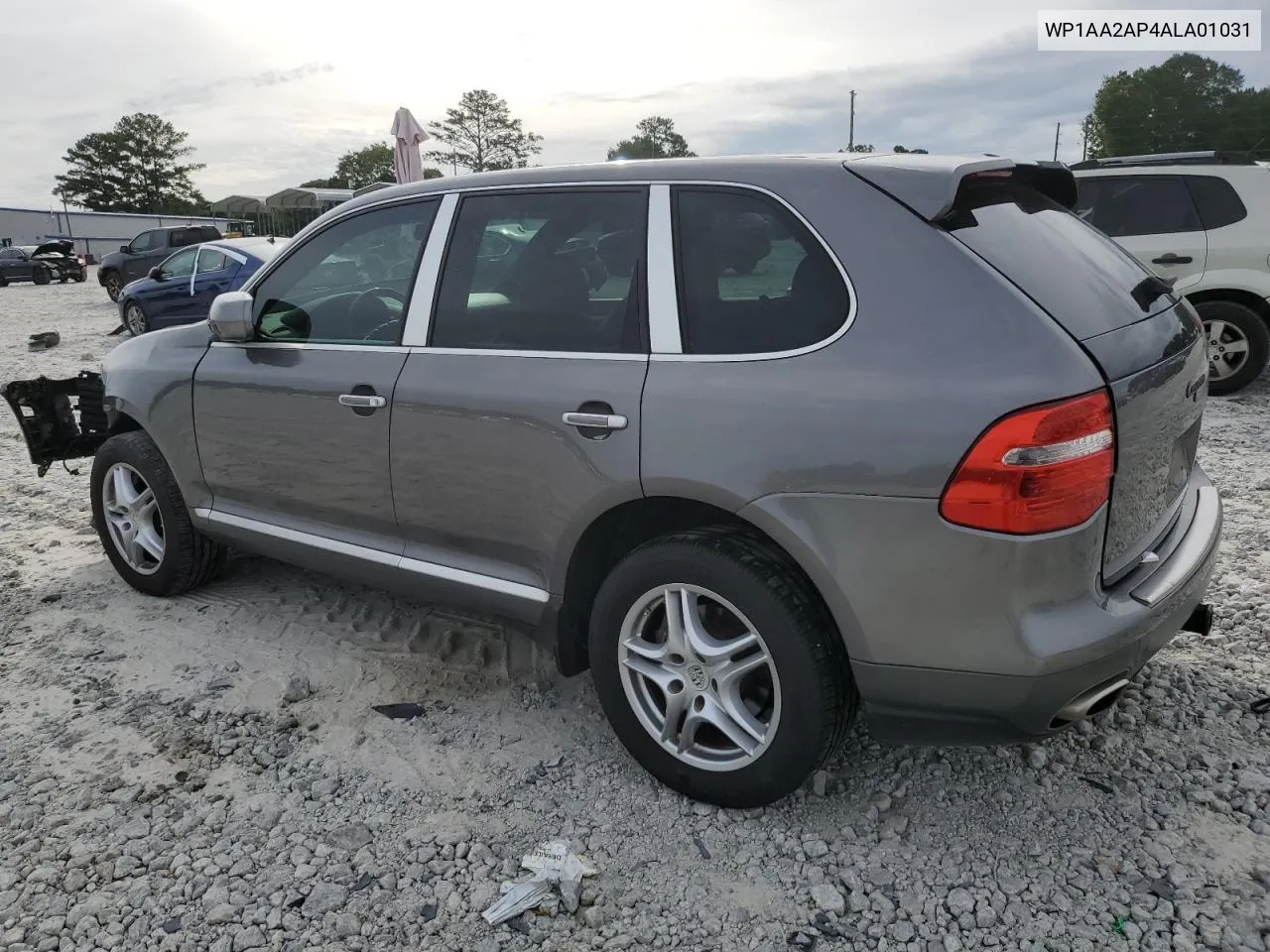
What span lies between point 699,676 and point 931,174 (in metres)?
1.45

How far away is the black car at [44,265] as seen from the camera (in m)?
31.4

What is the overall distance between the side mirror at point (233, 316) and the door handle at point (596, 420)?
5.27 feet

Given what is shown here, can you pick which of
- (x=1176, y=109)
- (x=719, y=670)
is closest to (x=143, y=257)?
(x=719, y=670)

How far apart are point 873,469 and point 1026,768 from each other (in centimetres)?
129

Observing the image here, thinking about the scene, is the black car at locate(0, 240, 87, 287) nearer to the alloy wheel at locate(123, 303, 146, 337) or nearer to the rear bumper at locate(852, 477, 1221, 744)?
the alloy wheel at locate(123, 303, 146, 337)

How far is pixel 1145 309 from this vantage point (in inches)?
102

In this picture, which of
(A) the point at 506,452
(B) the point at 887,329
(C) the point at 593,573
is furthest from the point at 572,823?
(B) the point at 887,329

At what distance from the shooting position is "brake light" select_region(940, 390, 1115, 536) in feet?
6.86

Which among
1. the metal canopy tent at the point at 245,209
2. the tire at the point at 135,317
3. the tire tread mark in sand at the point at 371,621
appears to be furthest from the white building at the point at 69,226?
the tire tread mark in sand at the point at 371,621

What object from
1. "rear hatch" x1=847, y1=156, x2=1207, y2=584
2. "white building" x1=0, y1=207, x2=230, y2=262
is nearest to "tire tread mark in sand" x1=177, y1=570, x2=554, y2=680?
"rear hatch" x1=847, y1=156, x2=1207, y2=584

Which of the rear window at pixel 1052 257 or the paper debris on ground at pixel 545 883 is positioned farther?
the paper debris on ground at pixel 545 883

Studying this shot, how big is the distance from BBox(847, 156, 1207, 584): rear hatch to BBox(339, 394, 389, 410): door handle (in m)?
1.68

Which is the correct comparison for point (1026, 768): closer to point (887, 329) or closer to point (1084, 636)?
point (1084, 636)

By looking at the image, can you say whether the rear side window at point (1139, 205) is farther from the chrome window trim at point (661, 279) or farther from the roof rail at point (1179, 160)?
the chrome window trim at point (661, 279)
